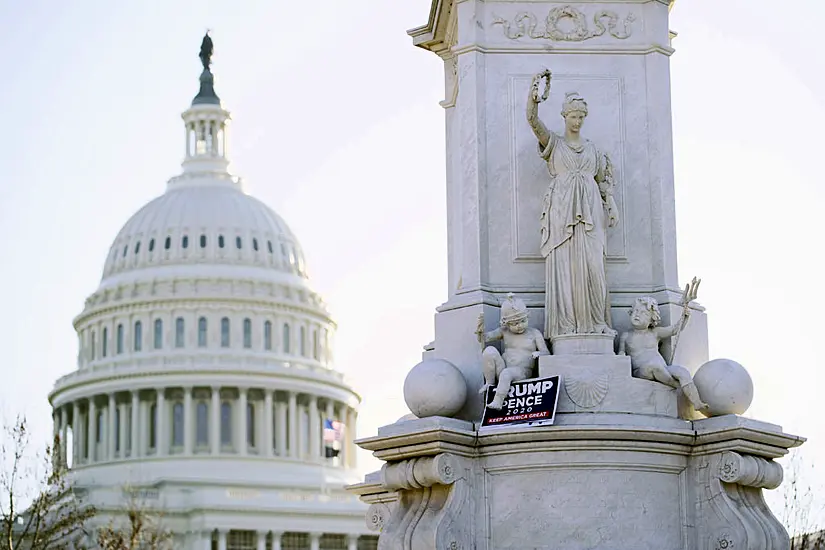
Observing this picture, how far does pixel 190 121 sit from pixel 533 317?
148m

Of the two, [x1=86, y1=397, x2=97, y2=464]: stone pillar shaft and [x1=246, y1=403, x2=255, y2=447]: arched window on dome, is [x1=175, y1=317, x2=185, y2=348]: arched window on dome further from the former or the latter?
[x1=86, y1=397, x2=97, y2=464]: stone pillar shaft

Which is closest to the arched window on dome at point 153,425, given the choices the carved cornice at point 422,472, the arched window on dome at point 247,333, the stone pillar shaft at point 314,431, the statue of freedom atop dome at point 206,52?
the arched window on dome at point 247,333

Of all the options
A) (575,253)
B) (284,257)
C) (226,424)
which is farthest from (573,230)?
(284,257)

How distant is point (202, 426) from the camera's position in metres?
152

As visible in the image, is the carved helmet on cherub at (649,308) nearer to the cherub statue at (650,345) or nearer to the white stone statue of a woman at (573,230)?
the cherub statue at (650,345)

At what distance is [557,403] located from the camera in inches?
800

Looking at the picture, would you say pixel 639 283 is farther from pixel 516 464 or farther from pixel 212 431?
pixel 212 431

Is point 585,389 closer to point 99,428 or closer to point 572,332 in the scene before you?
point 572,332

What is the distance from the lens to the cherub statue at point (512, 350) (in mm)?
20625

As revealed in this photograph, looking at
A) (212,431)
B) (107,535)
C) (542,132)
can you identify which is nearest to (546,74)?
(542,132)

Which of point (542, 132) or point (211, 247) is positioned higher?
point (211, 247)

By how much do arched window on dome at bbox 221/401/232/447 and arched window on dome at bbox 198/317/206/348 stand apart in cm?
533

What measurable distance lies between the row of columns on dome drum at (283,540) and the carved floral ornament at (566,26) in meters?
117

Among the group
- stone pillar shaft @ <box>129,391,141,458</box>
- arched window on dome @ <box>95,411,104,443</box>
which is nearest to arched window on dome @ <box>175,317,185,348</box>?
stone pillar shaft @ <box>129,391,141,458</box>
